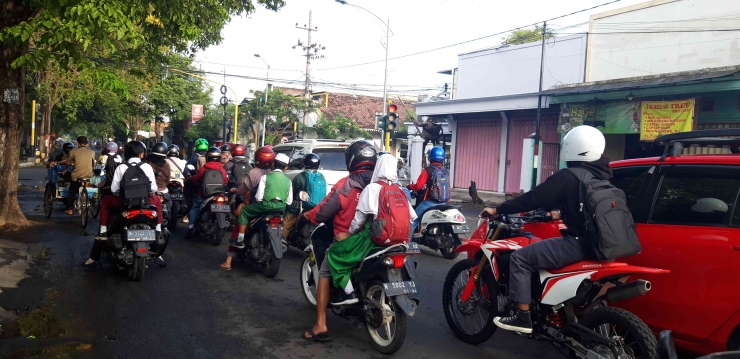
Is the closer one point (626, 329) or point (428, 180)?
point (626, 329)

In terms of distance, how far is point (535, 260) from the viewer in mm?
4355

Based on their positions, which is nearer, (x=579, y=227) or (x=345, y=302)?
(x=579, y=227)

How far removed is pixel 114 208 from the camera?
7.35m

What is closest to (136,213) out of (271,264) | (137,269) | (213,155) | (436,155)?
(137,269)

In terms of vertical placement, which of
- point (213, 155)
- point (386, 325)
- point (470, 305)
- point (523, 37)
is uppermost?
point (523, 37)

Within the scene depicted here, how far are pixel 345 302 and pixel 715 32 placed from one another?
15581mm

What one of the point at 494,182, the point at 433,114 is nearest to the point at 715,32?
the point at 494,182

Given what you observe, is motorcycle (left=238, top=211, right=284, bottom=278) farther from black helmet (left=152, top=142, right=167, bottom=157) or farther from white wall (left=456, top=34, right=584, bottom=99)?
white wall (left=456, top=34, right=584, bottom=99)

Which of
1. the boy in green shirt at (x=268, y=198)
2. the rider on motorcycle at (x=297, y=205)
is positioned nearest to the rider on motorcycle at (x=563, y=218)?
the boy in green shirt at (x=268, y=198)

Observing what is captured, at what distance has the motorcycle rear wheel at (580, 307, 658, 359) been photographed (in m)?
3.64

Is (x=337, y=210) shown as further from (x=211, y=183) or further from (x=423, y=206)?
(x=211, y=183)

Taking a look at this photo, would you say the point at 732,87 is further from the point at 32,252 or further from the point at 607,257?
the point at 32,252

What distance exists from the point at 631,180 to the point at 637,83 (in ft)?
42.4

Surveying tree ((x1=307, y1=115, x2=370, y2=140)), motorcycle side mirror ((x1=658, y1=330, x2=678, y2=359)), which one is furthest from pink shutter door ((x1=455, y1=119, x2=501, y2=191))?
motorcycle side mirror ((x1=658, y1=330, x2=678, y2=359))
